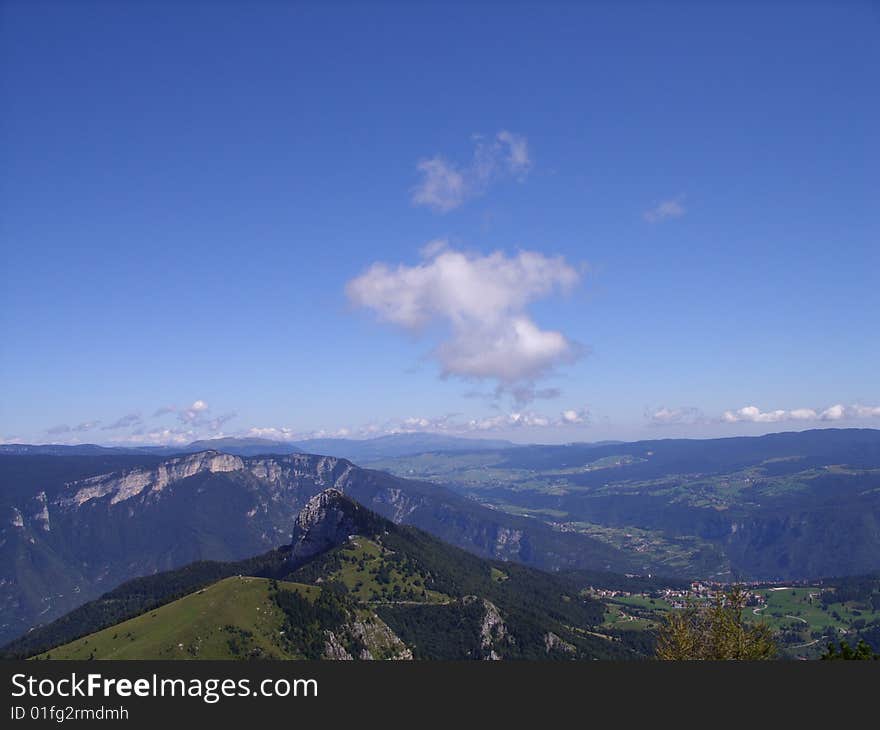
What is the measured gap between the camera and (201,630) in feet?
513

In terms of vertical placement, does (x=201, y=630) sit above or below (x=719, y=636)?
below

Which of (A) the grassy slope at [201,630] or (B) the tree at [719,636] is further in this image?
(A) the grassy slope at [201,630]

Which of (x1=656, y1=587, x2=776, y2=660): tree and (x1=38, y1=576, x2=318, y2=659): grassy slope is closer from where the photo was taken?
(x1=656, y1=587, x2=776, y2=660): tree

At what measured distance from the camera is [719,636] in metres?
60.0

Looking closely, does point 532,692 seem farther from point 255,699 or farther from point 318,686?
point 255,699

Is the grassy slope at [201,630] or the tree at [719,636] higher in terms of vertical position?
the tree at [719,636]

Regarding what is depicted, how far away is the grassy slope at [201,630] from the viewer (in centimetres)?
14925

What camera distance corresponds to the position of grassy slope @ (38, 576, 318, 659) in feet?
490

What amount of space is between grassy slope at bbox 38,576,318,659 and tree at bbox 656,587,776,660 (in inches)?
4619

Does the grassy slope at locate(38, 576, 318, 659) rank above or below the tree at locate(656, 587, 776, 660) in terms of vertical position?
below

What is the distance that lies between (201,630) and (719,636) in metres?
139

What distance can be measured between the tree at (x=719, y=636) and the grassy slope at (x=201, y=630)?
385 ft

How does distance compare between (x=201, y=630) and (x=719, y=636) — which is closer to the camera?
(x=719, y=636)

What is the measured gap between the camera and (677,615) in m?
64.0
